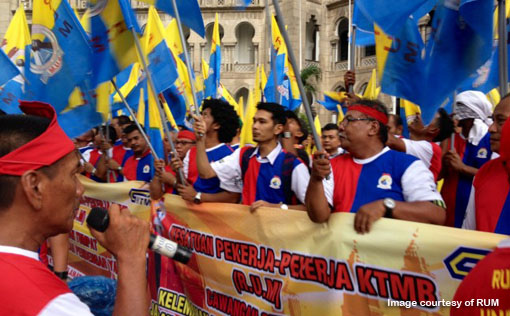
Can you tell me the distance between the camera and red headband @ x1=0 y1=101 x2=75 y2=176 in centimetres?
141

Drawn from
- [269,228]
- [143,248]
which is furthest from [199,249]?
[143,248]

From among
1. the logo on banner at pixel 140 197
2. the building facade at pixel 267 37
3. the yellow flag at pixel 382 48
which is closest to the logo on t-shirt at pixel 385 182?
the yellow flag at pixel 382 48

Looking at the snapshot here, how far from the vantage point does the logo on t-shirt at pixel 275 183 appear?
12.2 ft

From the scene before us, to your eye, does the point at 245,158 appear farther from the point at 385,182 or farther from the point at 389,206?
the point at 389,206

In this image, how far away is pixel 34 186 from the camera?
1.46 metres

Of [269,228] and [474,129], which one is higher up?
[474,129]

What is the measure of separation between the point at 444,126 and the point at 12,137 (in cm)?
338

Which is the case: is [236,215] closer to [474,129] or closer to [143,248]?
[143,248]

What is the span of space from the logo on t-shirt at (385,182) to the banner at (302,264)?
1.24 ft

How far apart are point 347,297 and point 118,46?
350 cm

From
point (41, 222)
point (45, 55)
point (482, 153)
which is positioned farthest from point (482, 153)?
point (45, 55)

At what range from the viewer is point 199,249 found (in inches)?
145

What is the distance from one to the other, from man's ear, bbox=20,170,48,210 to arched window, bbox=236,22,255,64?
3161cm

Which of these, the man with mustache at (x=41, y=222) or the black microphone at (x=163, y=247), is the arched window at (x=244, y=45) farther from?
the man with mustache at (x=41, y=222)
